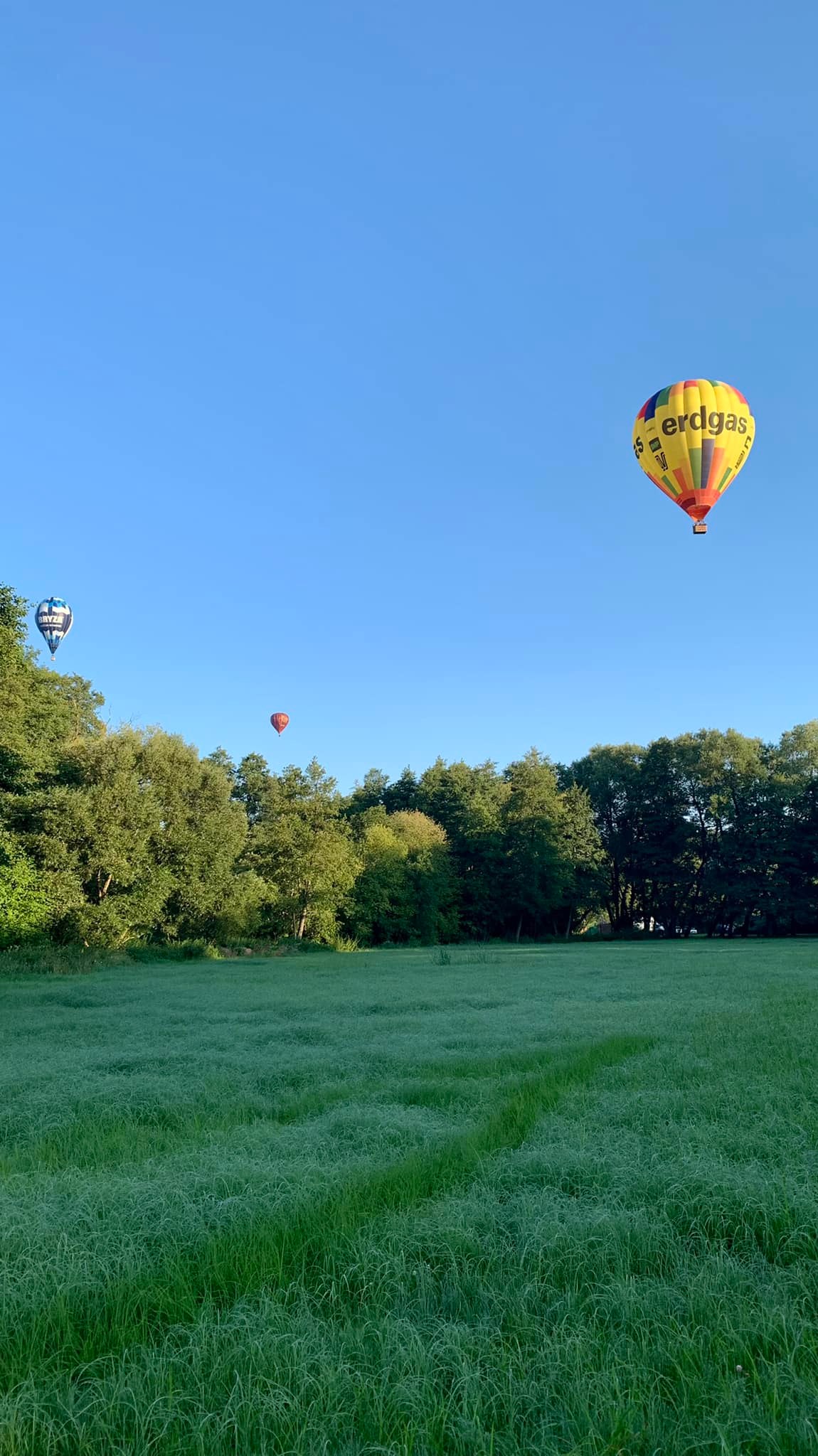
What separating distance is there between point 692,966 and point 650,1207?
2085 centimetres

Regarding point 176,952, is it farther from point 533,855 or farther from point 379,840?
point 533,855

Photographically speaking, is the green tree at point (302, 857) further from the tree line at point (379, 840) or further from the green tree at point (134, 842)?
the green tree at point (134, 842)

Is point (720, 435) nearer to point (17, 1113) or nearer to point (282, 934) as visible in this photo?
point (17, 1113)

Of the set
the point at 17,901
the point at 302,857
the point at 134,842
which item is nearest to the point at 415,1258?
the point at 17,901

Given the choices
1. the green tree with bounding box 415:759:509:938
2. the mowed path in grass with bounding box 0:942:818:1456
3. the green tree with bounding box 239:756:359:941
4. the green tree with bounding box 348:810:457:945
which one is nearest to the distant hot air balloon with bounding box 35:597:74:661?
the green tree with bounding box 239:756:359:941

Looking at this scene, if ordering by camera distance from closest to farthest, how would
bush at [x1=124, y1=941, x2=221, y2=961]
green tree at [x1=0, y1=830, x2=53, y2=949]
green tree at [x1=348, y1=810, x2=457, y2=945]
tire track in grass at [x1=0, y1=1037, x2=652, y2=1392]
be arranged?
tire track in grass at [x1=0, y1=1037, x2=652, y2=1392] < green tree at [x1=0, y1=830, x2=53, y2=949] < bush at [x1=124, y1=941, x2=221, y2=961] < green tree at [x1=348, y1=810, x2=457, y2=945]

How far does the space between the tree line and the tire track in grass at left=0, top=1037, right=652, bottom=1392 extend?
70.7 feet

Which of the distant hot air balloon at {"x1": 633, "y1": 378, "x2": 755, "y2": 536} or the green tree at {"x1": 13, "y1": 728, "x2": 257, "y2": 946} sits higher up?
the distant hot air balloon at {"x1": 633, "y1": 378, "x2": 755, "y2": 536}

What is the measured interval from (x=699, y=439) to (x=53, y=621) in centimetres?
3102

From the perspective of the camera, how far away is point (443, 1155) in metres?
5.28

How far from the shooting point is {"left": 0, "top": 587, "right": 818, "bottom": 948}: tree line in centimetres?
3256

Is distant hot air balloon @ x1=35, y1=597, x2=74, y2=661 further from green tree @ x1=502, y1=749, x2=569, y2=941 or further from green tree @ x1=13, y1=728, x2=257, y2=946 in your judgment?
green tree @ x1=502, y1=749, x2=569, y2=941

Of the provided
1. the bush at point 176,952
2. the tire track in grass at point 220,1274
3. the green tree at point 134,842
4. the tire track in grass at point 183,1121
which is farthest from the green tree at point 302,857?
the tire track in grass at point 220,1274

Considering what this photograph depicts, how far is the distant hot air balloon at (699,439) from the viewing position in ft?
85.7
